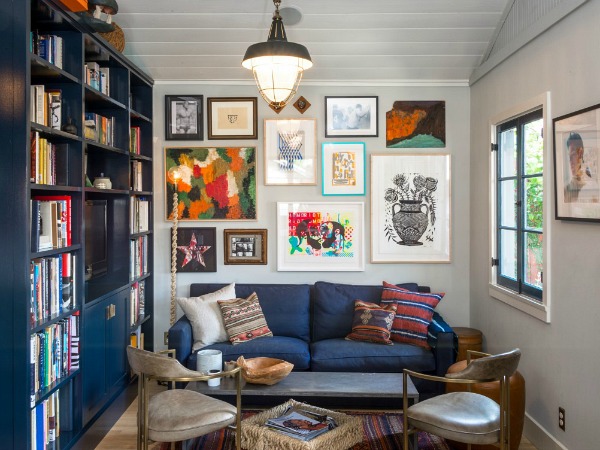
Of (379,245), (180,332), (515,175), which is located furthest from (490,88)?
(180,332)

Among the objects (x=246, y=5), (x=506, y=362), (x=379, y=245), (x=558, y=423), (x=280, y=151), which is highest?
(x=246, y=5)

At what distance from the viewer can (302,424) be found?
332 cm

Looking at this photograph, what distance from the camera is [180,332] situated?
4285 millimetres

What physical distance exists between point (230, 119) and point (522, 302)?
283 cm

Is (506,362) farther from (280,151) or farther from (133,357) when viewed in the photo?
(280,151)

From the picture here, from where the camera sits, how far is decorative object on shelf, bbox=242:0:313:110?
2.89 m

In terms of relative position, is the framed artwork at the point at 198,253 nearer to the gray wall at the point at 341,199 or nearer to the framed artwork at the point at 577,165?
the gray wall at the point at 341,199

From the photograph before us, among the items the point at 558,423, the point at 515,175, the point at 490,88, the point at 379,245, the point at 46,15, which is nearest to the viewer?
the point at 46,15

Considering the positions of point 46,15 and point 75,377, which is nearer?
Result: point 46,15

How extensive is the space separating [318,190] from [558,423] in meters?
2.66

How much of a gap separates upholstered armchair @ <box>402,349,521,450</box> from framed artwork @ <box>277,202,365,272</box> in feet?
7.21

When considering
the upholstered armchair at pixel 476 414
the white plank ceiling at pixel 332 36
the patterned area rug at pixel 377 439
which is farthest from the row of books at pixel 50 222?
the upholstered armchair at pixel 476 414

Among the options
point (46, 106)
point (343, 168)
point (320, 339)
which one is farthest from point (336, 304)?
Result: point (46, 106)

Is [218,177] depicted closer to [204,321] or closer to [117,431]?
[204,321]
